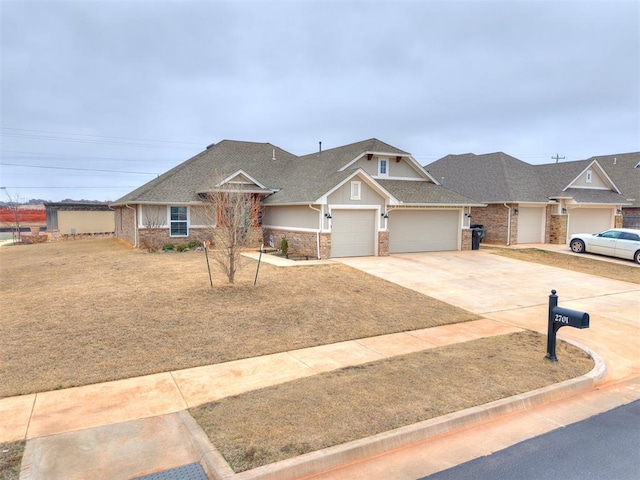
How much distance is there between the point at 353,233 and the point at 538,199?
45.8 ft

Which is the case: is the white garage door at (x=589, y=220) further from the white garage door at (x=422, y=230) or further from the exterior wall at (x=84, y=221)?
the exterior wall at (x=84, y=221)

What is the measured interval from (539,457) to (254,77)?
2505 cm

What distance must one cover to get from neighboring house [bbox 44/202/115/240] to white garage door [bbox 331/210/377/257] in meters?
26.6

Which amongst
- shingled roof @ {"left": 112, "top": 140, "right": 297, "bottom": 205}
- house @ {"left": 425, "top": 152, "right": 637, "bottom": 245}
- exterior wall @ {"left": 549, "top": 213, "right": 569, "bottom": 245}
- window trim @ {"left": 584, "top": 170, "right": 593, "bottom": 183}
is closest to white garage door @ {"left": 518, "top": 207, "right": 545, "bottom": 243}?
house @ {"left": 425, "top": 152, "right": 637, "bottom": 245}

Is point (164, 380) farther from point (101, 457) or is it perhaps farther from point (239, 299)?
point (239, 299)

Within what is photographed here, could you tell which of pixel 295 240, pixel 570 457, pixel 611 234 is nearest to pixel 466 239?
pixel 611 234

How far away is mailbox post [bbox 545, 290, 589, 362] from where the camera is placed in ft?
20.9

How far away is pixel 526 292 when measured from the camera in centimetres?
1302

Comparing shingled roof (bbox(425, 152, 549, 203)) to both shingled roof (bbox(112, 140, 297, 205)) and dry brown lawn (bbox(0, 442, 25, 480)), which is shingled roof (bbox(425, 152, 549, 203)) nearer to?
shingled roof (bbox(112, 140, 297, 205))

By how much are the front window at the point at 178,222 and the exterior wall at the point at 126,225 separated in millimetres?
2273

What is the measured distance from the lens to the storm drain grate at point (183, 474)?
3744mm

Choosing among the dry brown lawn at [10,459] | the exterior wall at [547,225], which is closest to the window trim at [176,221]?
the dry brown lawn at [10,459]

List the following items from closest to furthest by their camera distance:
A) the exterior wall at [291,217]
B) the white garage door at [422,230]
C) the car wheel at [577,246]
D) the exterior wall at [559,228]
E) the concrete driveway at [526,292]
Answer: the concrete driveway at [526,292], the exterior wall at [291,217], the white garage door at [422,230], the car wheel at [577,246], the exterior wall at [559,228]

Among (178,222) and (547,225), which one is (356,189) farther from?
(547,225)
